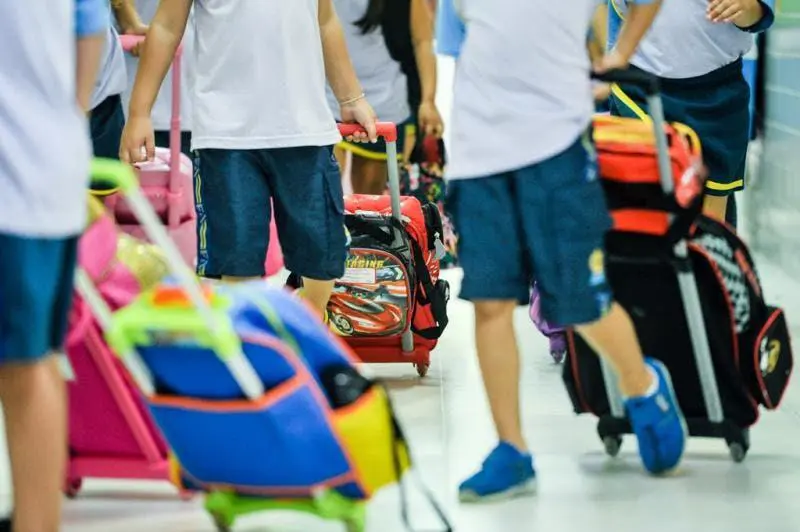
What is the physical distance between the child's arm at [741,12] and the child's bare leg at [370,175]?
1.65 meters

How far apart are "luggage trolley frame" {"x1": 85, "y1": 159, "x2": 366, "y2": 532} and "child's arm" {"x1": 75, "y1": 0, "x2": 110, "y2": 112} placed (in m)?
0.17

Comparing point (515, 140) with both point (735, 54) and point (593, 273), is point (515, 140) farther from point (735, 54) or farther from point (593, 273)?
point (735, 54)

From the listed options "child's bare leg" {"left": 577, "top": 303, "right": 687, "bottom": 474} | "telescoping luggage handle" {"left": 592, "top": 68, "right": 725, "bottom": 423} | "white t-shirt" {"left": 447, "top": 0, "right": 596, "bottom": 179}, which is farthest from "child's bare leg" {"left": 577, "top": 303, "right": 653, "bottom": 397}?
"white t-shirt" {"left": 447, "top": 0, "right": 596, "bottom": 179}

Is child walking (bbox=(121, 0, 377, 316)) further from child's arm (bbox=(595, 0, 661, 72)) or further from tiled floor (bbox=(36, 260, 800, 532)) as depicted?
child's arm (bbox=(595, 0, 661, 72))

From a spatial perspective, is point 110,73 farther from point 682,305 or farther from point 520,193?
point 682,305

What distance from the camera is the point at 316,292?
4320 mm

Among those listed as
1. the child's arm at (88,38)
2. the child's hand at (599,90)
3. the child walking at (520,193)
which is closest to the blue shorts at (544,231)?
the child walking at (520,193)

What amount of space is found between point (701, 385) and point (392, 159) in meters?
1.21

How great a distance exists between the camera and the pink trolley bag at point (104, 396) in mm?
3264

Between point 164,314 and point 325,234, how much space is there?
1407 millimetres

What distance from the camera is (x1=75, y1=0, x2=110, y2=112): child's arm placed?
291 centimetres

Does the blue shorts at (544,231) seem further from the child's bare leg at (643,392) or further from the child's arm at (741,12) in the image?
the child's arm at (741,12)

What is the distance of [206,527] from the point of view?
347cm

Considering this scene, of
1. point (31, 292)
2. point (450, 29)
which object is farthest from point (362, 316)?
point (31, 292)
